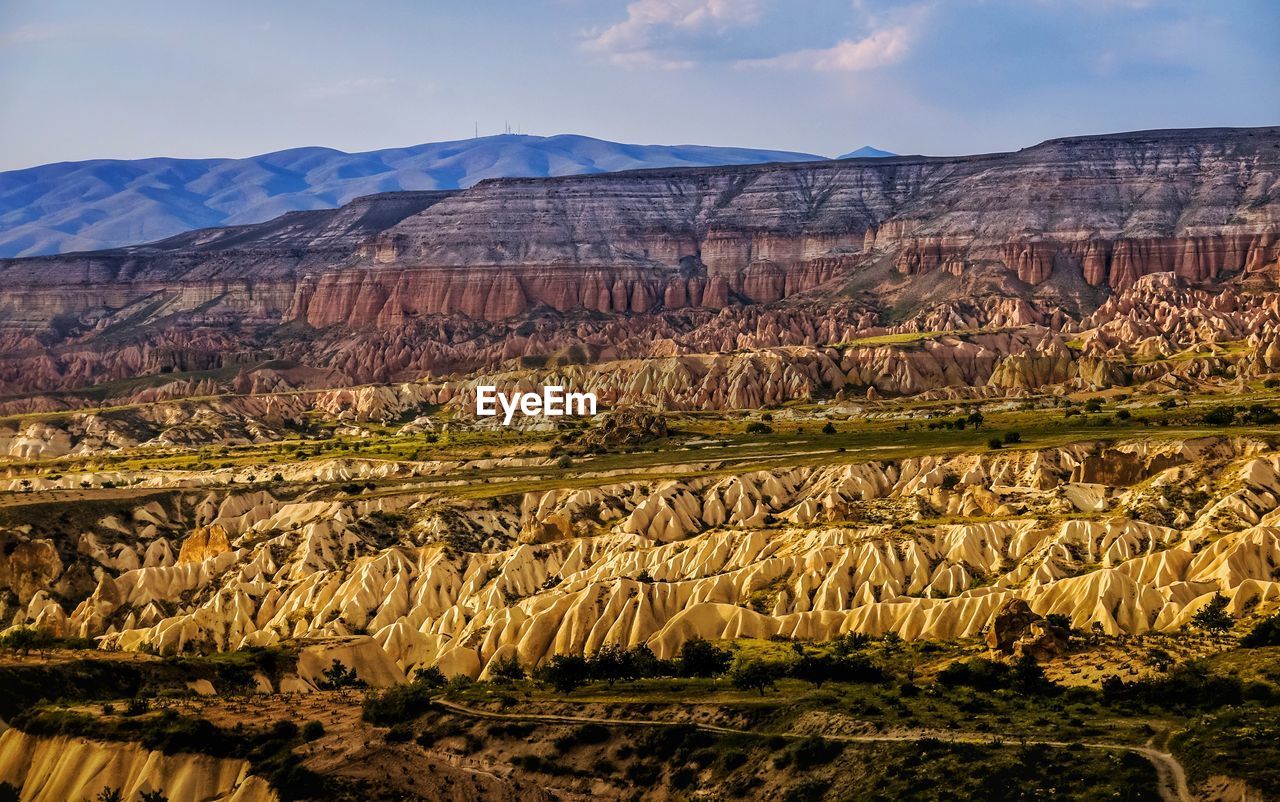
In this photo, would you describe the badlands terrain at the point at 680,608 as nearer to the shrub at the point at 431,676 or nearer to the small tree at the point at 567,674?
the small tree at the point at 567,674

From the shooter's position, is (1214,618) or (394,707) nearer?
(394,707)

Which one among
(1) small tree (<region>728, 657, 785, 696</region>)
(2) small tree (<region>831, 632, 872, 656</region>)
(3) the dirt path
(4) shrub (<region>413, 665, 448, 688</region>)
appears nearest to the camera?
(3) the dirt path

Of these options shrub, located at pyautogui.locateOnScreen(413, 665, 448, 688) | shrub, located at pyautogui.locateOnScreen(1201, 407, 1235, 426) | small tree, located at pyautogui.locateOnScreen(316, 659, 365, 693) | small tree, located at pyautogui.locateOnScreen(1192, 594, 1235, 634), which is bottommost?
shrub, located at pyautogui.locateOnScreen(413, 665, 448, 688)

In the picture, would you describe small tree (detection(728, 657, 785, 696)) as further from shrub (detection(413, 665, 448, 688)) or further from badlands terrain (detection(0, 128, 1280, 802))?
shrub (detection(413, 665, 448, 688))

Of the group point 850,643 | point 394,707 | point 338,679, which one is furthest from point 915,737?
point 338,679

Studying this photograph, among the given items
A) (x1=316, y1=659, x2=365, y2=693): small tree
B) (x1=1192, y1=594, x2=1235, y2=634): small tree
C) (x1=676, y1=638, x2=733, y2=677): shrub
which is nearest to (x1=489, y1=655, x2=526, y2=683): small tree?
(x1=316, y1=659, x2=365, y2=693): small tree

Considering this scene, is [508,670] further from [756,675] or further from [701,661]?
[756,675]

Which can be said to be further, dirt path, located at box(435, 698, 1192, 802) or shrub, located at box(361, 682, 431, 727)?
shrub, located at box(361, 682, 431, 727)
